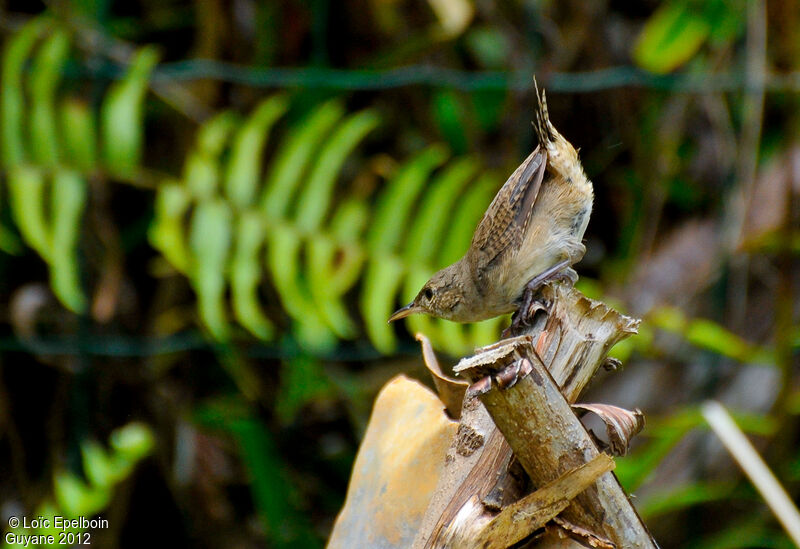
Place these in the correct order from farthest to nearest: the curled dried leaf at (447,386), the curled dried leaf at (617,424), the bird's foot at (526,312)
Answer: the bird's foot at (526,312)
the curled dried leaf at (447,386)
the curled dried leaf at (617,424)

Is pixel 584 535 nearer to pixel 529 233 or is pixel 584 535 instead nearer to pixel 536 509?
pixel 536 509

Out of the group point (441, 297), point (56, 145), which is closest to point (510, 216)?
point (441, 297)

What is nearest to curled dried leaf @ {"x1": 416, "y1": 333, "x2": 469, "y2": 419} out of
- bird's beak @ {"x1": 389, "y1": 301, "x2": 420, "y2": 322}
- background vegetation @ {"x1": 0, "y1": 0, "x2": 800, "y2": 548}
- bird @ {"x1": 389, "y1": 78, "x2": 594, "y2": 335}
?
bird @ {"x1": 389, "y1": 78, "x2": 594, "y2": 335}

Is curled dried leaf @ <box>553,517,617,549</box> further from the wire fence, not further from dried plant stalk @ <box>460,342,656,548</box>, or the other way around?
the wire fence

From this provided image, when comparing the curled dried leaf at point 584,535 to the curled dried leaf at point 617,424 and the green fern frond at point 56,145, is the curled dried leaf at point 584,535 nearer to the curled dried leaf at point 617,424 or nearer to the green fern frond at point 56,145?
the curled dried leaf at point 617,424

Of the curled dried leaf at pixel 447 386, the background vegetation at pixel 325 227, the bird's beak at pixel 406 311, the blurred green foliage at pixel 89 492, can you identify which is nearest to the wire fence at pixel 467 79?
the background vegetation at pixel 325 227
